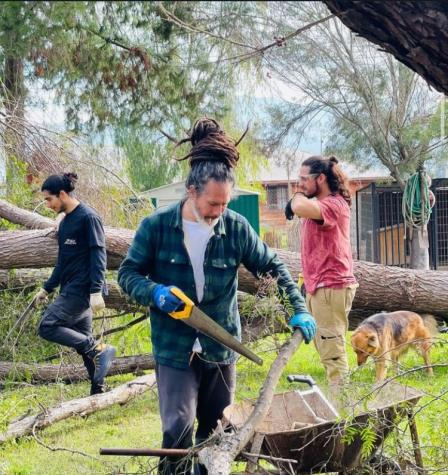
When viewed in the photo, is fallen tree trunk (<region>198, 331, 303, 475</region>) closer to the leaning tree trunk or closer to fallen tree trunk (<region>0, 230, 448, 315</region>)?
fallen tree trunk (<region>0, 230, 448, 315</region>)

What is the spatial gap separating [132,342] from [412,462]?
447 cm

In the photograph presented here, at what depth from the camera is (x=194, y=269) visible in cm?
409

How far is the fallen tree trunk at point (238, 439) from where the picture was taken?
3.47 metres

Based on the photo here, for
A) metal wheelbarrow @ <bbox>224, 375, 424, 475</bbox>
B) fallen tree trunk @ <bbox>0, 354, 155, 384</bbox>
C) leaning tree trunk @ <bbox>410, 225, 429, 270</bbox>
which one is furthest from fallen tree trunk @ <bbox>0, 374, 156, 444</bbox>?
leaning tree trunk @ <bbox>410, 225, 429, 270</bbox>

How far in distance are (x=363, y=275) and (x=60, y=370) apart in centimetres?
293

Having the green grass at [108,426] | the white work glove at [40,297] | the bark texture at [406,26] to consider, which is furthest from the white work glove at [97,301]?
the bark texture at [406,26]

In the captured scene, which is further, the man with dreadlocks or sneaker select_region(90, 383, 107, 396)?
sneaker select_region(90, 383, 107, 396)

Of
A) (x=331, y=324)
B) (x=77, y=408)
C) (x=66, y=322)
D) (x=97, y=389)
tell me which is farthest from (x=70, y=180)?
(x=331, y=324)

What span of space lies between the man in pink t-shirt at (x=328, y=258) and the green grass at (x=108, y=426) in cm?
44

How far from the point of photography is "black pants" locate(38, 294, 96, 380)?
7.02 metres

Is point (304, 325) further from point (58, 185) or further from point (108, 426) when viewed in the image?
point (58, 185)

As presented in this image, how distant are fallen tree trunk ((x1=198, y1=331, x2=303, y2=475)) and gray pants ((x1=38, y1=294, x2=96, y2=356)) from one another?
3314 millimetres

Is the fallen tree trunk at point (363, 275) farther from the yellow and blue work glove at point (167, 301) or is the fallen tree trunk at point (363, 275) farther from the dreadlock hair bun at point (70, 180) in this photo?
the yellow and blue work glove at point (167, 301)

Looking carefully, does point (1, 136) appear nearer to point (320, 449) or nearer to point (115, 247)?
point (115, 247)
